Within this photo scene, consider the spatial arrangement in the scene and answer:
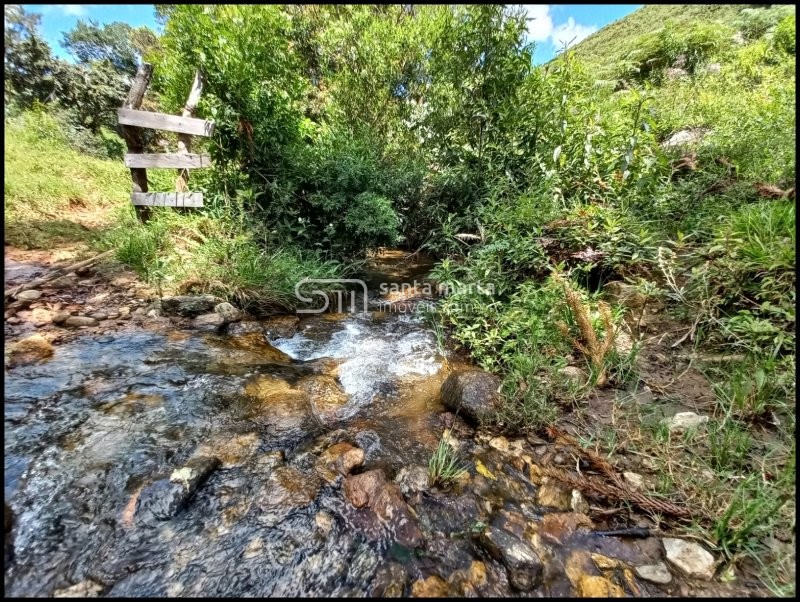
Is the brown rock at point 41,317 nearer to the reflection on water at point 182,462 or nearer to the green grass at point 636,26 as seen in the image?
the reflection on water at point 182,462

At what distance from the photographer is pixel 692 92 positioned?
5.98 metres

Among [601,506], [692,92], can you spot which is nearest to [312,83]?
[692,92]

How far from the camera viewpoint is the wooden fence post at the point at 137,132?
4.18 m

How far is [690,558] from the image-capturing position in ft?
5.06

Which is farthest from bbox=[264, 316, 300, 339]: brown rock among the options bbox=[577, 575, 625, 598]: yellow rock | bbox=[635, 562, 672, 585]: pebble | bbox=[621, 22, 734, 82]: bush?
bbox=[621, 22, 734, 82]: bush

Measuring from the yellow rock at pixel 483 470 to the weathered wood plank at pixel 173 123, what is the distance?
4.80m

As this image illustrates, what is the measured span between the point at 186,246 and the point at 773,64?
10503 millimetres

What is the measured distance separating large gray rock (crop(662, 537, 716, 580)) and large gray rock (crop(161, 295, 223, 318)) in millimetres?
4162

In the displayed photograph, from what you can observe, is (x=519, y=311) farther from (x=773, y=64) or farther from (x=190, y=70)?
(x=773, y=64)

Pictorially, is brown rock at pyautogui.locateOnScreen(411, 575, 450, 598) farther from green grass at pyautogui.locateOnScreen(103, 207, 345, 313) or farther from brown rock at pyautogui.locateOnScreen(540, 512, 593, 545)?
green grass at pyautogui.locateOnScreen(103, 207, 345, 313)

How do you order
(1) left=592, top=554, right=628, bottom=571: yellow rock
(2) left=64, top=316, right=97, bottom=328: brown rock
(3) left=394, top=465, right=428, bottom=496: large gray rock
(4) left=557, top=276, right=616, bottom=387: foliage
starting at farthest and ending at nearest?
(2) left=64, top=316, right=97, bottom=328: brown rock, (4) left=557, top=276, right=616, bottom=387: foliage, (3) left=394, top=465, right=428, bottom=496: large gray rock, (1) left=592, top=554, right=628, bottom=571: yellow rock

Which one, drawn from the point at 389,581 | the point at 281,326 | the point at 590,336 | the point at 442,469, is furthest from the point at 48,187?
the point at 590,336

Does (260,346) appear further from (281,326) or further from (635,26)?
(635,26)

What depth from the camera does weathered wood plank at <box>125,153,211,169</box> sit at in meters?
4.27
